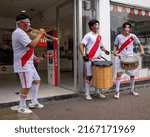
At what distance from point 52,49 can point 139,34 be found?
314cm

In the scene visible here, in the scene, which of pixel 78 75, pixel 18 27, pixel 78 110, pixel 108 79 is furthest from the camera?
pixel 78 75

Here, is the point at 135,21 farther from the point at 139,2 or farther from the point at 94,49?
the point at 94,49

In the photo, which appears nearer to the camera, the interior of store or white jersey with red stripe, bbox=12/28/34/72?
white jersey with red stripe, bbox=12/28/34/72

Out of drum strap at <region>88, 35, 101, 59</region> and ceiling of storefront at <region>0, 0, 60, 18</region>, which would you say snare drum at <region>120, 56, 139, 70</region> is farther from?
ceiling of storefront at <region>0, 0, 60, 18</region>

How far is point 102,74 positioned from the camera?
5.85 m

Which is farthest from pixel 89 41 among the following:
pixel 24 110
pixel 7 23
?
pixel 7 23

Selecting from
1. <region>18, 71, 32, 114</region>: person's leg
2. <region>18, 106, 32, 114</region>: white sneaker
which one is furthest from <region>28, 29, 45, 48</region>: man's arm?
<region>18, 106, 32, 114</region>: white sneaker

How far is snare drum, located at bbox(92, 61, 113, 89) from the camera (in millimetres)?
5855

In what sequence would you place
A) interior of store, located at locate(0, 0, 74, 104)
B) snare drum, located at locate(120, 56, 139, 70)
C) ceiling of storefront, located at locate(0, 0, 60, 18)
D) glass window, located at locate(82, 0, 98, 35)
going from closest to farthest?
snare drum, located at locate(120, 56, 139, 70) < glass window, located at locate(82, 0, 98, 35) < interior of store, located at locate(0, 0, 74, 104) < ceiling of storefront, located at locate(0, 0, 60, 18)

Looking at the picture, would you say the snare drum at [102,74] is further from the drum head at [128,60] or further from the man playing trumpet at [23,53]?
the man playing trumpet at [23,53]

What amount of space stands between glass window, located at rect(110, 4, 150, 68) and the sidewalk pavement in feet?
7.81

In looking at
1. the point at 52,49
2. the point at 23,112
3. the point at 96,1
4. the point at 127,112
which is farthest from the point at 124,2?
the point at 23,112

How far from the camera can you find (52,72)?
8.27 m

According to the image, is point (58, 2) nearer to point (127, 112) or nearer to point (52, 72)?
point (52, 72)
